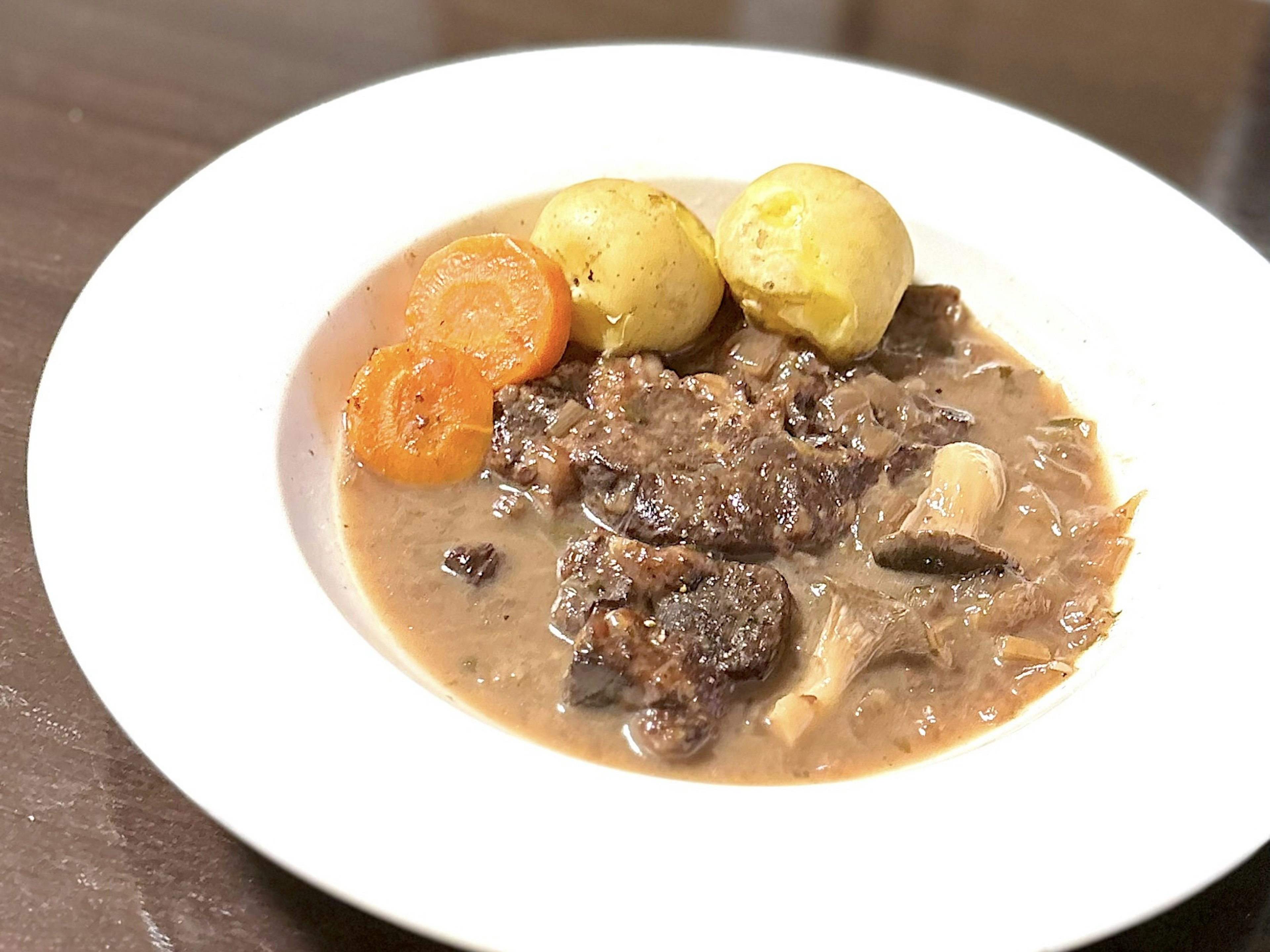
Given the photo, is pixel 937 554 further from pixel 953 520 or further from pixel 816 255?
pixel 816 255

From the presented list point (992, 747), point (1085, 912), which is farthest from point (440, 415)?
point (1085, 912)

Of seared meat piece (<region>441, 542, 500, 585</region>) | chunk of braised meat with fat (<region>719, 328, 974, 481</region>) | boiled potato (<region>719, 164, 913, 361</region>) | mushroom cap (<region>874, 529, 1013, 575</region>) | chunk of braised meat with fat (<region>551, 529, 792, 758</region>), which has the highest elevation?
boiled potato (<region>719, 164, 913, 361</region>)

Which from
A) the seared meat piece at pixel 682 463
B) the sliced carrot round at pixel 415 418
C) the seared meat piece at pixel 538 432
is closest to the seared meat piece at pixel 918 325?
the seared meat piece at pixel 682 463

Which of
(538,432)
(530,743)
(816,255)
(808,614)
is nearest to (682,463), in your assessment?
(538,432)

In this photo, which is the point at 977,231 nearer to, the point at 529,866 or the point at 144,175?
the point at 529,866

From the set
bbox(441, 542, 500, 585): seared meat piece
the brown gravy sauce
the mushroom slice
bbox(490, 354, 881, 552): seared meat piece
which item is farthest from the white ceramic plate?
bbox(490, 354, 881, 552): seared meat piece

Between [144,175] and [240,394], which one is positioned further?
[144,175]

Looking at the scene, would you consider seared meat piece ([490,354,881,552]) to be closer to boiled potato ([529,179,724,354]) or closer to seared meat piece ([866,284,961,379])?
boiled potato ([529,179,724,354])
